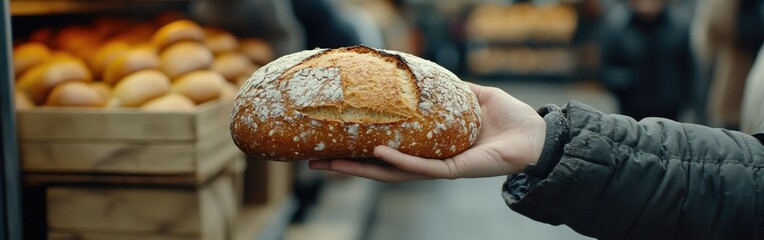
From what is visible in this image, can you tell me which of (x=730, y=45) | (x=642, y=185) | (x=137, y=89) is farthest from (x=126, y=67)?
(x=730, y=45)

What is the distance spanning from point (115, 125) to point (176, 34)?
479mm

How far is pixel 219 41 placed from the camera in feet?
8.05

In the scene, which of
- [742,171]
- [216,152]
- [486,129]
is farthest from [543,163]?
[216,152]

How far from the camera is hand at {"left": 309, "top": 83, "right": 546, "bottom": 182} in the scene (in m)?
1.30

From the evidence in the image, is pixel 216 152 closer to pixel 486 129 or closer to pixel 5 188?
pixel 5 188

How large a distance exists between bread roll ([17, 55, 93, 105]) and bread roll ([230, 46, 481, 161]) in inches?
26.3

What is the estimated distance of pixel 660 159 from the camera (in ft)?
4.42

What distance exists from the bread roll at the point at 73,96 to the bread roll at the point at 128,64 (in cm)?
11

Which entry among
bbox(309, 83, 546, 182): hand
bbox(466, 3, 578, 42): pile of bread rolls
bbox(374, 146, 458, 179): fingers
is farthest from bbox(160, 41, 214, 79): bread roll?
bbox(466, 3, 578, 42): pile of bread rolls

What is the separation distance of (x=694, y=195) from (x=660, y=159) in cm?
9

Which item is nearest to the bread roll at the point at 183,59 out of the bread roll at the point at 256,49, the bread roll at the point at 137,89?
the bread roll at the point at 137,89

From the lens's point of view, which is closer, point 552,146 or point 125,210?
point 552,146

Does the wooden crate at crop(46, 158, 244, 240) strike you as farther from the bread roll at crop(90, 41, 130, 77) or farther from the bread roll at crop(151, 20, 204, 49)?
the bread roll at crop(151, 20, 204, 49)

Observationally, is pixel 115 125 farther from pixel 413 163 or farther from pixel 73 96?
pixel 413 163
